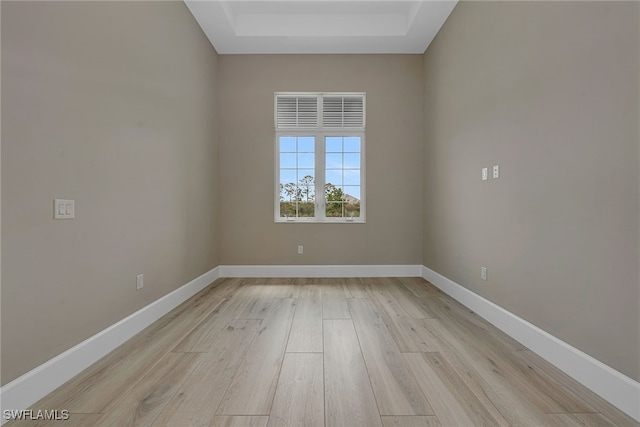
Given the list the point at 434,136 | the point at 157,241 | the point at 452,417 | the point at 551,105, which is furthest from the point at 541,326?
the point at 157,241

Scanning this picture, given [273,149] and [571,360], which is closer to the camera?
[571,360]

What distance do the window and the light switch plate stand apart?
2.77 metres

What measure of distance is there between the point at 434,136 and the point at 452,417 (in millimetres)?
3303

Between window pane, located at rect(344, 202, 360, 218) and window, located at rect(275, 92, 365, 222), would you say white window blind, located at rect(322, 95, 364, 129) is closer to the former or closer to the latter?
window, located at rect(275, 92, 365, 222)

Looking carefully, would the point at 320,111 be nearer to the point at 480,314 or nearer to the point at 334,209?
the point at 334,209

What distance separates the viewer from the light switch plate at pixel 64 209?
167cm

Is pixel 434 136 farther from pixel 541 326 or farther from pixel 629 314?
pixel 629 314

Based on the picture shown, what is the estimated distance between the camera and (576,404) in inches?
59.9

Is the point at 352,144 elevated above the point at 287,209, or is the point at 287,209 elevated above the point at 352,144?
the point at 352,144

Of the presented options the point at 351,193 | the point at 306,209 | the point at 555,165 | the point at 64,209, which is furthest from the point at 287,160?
the point at 555,165

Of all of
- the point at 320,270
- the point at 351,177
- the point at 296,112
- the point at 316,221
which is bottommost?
the point at 320,270

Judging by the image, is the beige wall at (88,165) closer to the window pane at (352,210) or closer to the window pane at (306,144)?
the window pane at (306,144)

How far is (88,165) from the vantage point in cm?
191

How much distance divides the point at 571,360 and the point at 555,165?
114 centimetres
